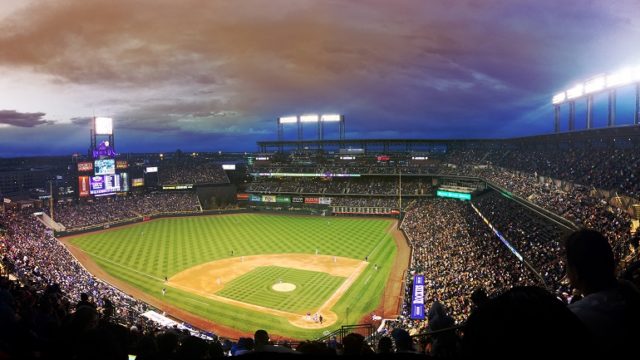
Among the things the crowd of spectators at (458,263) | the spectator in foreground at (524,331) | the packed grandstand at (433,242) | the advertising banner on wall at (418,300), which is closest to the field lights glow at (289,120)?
the packed grandstand at (433,242)

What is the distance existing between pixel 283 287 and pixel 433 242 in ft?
47.4

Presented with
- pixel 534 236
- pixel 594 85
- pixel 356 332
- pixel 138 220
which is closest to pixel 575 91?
pixel 594 85

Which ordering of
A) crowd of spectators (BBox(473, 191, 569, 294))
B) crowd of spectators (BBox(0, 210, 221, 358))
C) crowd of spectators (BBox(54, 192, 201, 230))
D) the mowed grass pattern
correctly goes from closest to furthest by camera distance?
1. crowd of spectators (BBox(0, 210, 221, 358))
2. crowd of spectators (BBox(473, 191, 569, 294))
3. the mowed grass pattern
4. crowd of spectators (BBox(54, 192, 201, 230))

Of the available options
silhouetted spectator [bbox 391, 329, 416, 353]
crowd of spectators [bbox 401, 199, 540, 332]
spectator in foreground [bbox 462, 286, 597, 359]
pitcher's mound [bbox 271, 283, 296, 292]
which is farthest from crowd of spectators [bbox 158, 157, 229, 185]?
spectator in foreground [bbox 462, 286, 597, 359]

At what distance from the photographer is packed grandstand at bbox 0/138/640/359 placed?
4141mm

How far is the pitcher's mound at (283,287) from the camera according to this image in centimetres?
3164

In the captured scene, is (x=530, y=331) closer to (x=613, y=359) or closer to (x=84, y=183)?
(x=613, y=359)

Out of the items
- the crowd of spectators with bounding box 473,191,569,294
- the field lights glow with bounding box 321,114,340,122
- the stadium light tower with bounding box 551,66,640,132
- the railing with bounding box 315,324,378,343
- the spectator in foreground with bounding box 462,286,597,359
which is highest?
the field lights glow with bounding box 321,114,340,122

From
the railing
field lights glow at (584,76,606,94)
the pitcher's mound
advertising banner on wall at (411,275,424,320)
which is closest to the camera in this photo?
the railing

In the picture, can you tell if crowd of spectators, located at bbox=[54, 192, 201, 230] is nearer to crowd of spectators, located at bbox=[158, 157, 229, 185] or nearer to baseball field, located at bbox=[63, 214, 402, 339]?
crowd of spectators, located at bbox=[158, 157, 229, 185]

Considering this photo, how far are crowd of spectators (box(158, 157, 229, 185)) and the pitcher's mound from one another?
51.5m

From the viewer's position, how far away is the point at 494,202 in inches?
1639

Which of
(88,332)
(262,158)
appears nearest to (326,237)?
(262,158)

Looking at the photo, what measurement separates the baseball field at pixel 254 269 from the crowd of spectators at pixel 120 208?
461 centimetres
